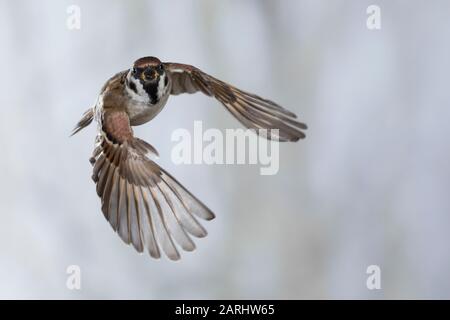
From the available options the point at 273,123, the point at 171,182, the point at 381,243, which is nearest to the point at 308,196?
the point at 381,243

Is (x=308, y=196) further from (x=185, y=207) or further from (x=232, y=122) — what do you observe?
(x=185, y=207)

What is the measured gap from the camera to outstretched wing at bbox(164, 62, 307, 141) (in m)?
1.87

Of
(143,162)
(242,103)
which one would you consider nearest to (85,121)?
(143,162)

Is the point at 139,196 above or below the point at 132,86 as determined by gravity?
below

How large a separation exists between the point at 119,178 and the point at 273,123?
345mm

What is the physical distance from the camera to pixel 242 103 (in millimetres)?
1994

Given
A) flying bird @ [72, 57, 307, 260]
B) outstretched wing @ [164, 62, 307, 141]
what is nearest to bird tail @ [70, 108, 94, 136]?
flying bird @ [72, 57, 307, 260]

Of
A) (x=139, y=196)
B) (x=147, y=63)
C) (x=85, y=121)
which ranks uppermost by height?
(x=147, y=63)

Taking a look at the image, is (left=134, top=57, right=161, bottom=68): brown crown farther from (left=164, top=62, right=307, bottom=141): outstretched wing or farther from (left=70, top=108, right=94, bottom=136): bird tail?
(left=70, top=108, right=94, bottom=136): bird tail

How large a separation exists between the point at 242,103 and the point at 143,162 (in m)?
0.30

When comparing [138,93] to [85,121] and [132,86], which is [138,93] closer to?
[132,86]

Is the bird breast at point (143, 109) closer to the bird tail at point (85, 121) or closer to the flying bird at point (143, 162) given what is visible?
the flying bird at point (143, 162)

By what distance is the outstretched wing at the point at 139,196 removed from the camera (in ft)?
5.35

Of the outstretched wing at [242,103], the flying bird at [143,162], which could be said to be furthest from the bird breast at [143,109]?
the outstretched wing at [242,103]
